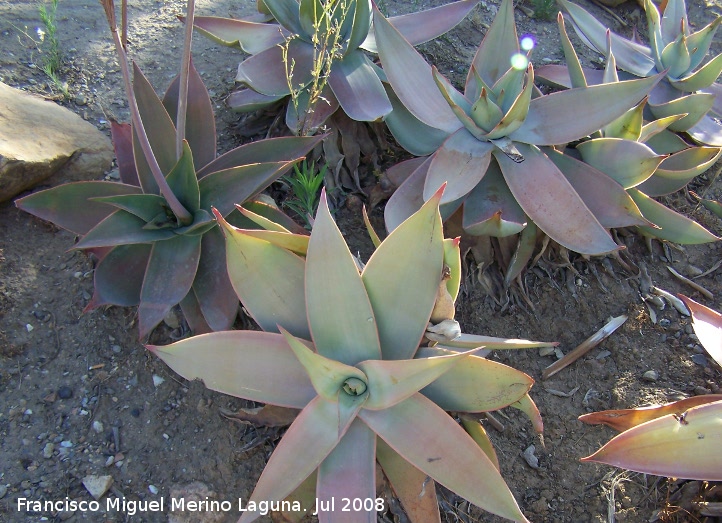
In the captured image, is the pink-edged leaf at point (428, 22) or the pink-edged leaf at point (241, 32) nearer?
the pink-edged leaf at point (241, 32)

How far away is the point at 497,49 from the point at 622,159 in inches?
26.9

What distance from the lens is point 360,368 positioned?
1.50 m

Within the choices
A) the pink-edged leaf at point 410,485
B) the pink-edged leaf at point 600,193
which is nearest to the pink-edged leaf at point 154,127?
the pink-edged leaf at point 410,485

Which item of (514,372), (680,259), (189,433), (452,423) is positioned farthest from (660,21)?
(189,433)

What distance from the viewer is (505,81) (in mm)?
2176

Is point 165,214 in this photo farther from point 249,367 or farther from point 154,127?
point 249,367

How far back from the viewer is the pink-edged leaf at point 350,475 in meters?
1.41

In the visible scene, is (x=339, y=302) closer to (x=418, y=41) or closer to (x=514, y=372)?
(x=514, y=372)

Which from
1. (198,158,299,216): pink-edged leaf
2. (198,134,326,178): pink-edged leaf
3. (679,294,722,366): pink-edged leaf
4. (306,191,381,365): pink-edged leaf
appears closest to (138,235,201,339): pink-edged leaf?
(198,158,299,216): pink-edged leaf

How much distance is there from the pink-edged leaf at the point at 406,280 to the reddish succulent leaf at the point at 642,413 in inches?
25.7

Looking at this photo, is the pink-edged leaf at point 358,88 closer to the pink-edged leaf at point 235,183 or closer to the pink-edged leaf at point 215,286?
the pink-edged leaf at point 235,183

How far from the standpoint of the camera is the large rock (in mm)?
2105

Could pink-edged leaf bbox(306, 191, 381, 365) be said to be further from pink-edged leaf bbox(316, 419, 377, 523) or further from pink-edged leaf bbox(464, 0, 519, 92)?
pink-edged leaf bbox(464, 0, 519, 92)

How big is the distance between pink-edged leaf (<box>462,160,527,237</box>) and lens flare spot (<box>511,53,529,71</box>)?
1.18 ft
